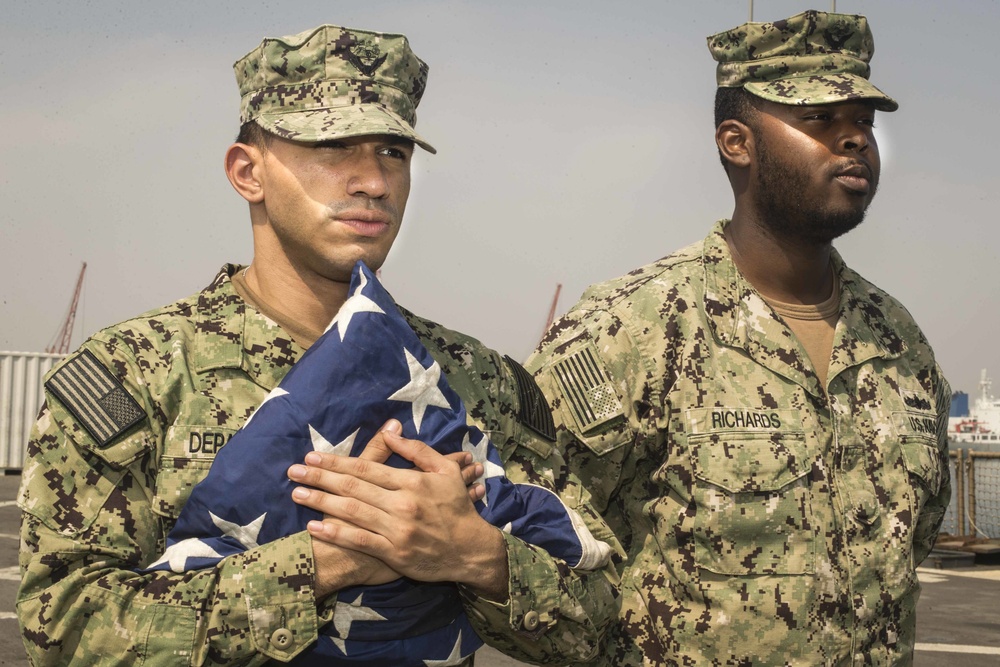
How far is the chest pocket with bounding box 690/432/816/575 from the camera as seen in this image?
325 centimetres

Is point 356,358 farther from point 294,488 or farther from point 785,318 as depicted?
point 785,318

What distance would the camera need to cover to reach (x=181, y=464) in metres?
2.06

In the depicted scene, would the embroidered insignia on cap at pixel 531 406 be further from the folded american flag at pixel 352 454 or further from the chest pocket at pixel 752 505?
the chest pocket at pixel 752 505

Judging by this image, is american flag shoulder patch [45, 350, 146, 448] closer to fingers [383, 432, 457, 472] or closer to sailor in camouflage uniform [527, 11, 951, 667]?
fingers [383, 432, 457, 472]

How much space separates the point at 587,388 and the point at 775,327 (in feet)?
2.24

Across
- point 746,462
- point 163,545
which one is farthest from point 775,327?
point 163,545

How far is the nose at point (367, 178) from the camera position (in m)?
2.28

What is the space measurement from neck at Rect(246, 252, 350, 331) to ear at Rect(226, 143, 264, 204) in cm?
14

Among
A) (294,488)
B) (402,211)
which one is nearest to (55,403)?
(294,488)

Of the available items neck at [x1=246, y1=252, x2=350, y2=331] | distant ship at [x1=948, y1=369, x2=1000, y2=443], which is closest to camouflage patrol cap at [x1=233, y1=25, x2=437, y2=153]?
neck at [x1=246, y1=252, x2=350, y2=331]

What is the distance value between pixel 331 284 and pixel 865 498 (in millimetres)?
1908

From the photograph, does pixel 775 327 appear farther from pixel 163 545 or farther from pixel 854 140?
pixel 163 545

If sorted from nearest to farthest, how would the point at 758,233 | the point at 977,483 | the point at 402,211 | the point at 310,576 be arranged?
1. the point at 310,576
2. the point at 402,211
3. the point at 758,233
4. the point at 977,483

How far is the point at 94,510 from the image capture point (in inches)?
77.6
